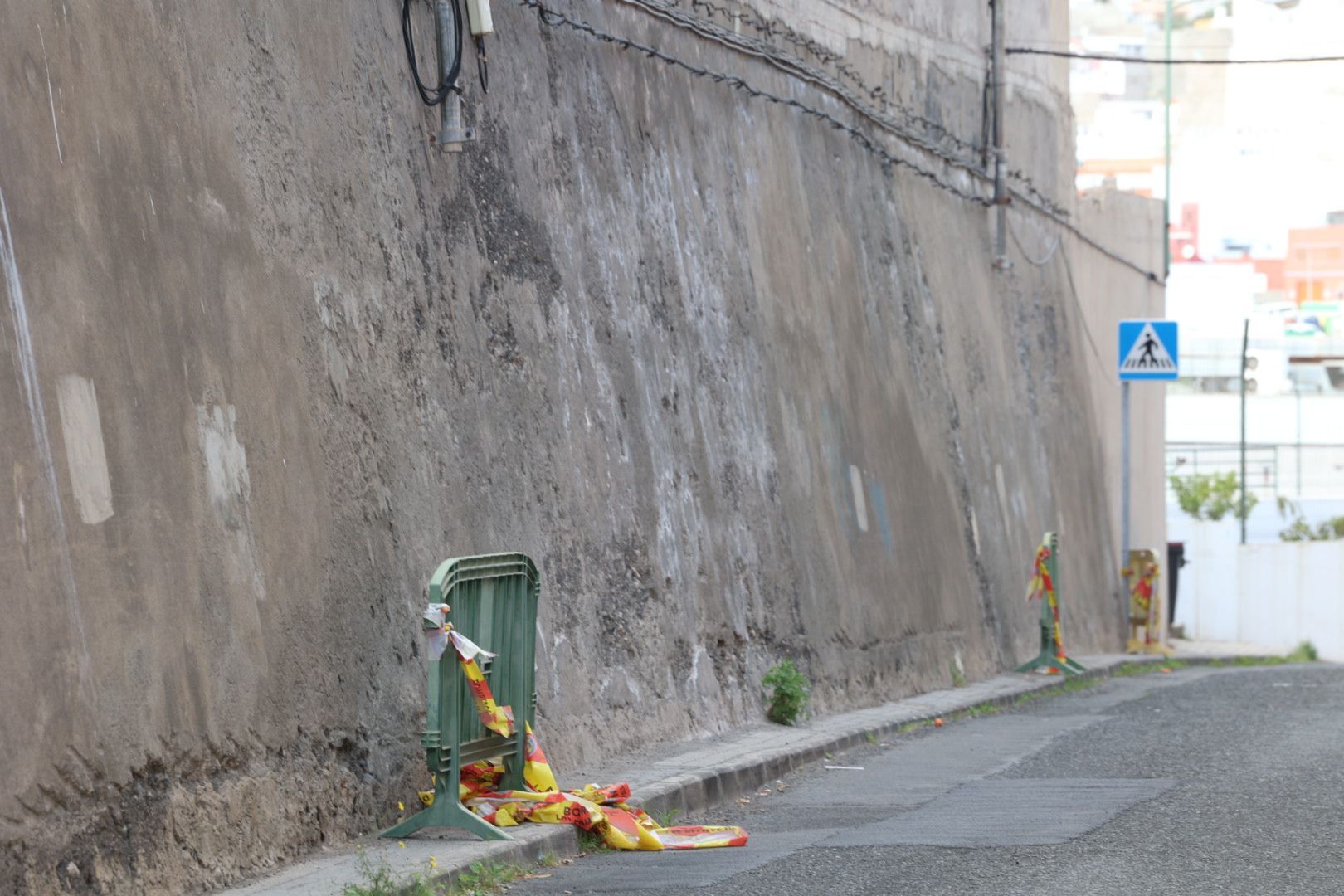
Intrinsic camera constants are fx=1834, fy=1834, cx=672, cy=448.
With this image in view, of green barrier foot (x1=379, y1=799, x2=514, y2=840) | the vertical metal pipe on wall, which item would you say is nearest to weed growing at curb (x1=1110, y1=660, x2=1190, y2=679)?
the vertical metal pipe on wall

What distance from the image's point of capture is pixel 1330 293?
12325 centimetres

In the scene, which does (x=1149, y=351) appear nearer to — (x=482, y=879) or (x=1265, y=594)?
(x=482, y=879)

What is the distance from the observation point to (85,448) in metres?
5.95

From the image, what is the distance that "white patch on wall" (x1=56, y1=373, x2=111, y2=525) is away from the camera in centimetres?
588

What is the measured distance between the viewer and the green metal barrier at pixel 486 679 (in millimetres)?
6996

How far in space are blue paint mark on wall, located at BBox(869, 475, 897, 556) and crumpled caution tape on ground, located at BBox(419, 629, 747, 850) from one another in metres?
7.11

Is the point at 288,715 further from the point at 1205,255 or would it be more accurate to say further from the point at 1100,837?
the point at 1205,255

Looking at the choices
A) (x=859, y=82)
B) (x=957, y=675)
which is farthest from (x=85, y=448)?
(x=859, y=82)

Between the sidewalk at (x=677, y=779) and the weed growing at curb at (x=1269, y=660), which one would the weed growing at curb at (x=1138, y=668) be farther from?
the sidewalk at (x=677, y=779)

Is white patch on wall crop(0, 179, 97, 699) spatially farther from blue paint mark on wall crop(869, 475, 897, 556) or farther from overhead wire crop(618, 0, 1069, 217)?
blue paint mark on wall crop(869, 475, 897, 556)

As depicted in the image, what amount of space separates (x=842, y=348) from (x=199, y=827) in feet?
30.8

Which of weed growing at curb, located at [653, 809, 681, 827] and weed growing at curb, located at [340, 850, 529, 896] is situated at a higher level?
weed growing at curb, located at [340, 850, 529, 896]

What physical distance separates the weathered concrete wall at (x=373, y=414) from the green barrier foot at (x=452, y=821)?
0.30 m

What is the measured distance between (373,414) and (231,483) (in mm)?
1230
